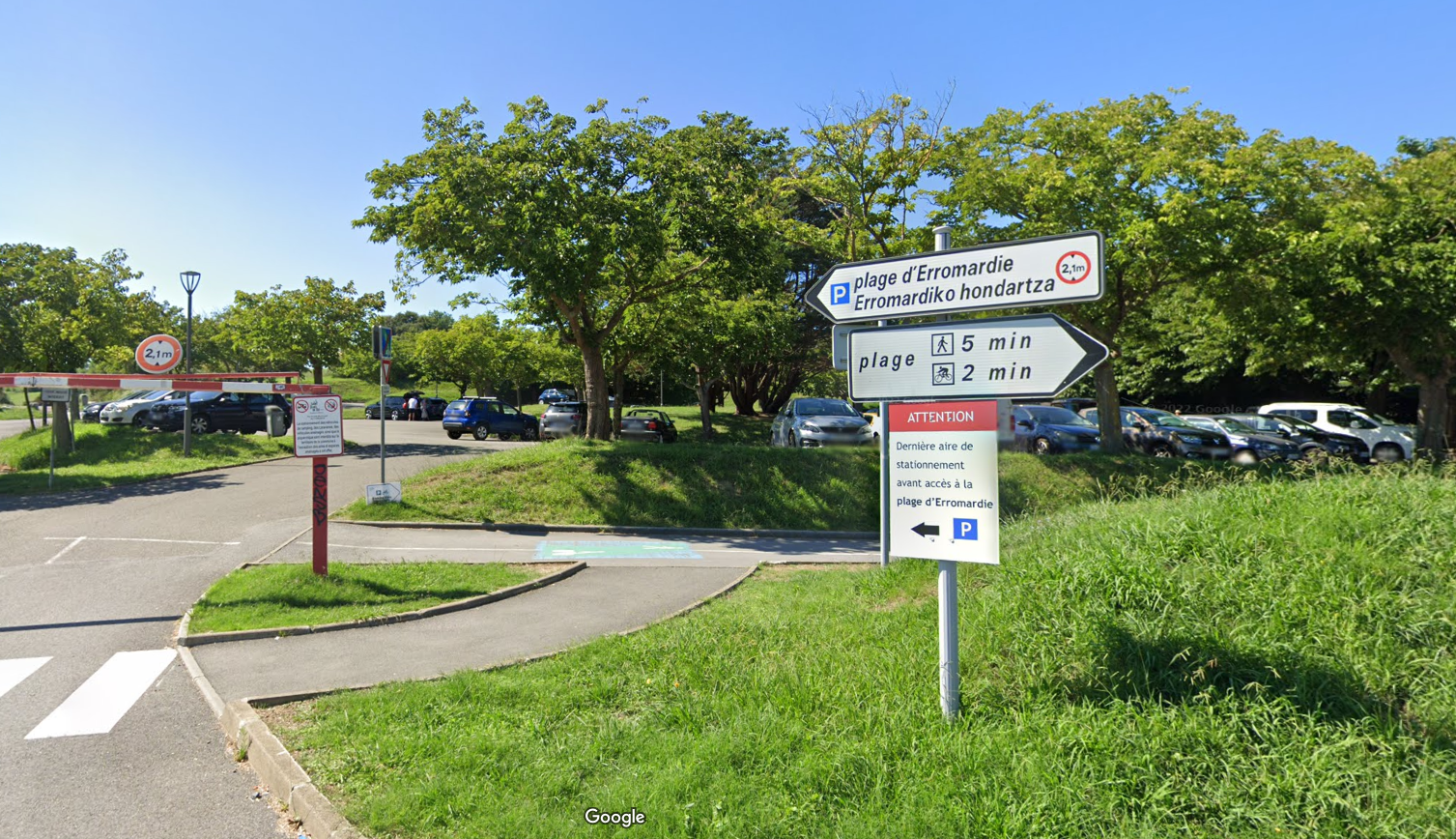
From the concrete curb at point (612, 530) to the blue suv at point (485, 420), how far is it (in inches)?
689

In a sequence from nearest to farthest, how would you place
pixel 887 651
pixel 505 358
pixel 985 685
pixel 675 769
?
pixel 675 769 < pixel 985 685 < pixel 887 651 < pixel 505 358

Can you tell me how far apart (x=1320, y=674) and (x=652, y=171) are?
47.7 feet

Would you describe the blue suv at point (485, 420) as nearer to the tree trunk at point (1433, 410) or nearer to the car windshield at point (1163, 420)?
the car windshield at point (1163, 420)

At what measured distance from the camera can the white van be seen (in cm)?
2312

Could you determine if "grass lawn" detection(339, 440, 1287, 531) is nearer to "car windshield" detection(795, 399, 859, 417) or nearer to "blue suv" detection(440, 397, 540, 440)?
"car windshield" detection(795, 399, 859, 417)

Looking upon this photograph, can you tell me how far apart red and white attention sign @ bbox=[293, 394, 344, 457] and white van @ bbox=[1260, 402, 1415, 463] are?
84.4ft

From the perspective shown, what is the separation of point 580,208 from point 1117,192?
10.8 meters

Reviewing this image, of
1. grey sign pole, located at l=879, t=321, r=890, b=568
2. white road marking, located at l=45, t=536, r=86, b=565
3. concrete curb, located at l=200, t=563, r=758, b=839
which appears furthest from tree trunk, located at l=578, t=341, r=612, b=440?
concrete curb, located at l=200, t=563, r=758, b=839

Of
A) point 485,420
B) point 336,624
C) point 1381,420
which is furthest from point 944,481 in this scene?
point 485,420

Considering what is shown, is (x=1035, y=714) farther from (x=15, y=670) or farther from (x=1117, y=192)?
(x=1117, y=192)

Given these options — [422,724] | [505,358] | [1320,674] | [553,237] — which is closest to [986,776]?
[1320,674]

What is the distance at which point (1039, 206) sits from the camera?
1686 cm

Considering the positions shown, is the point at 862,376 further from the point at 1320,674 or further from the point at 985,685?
the point at 1320,674

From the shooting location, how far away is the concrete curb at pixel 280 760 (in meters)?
3.66
